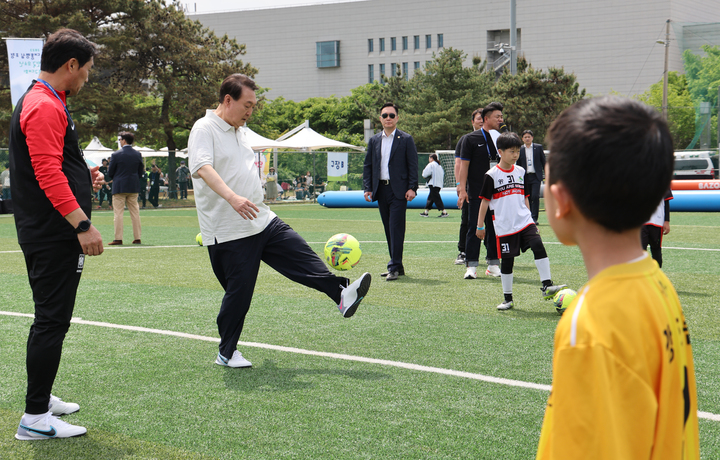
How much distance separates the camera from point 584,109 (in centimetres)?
140

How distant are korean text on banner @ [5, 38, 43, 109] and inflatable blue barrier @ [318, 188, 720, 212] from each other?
9767mm

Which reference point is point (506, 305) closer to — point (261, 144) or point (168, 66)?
point (261, 144)

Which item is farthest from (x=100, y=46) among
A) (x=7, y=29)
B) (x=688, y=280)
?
(x=688, y=280)

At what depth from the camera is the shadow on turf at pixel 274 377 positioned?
14.4 ft

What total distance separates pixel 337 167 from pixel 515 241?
24.9 metres

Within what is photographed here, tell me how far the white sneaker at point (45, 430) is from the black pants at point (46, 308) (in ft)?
0.20

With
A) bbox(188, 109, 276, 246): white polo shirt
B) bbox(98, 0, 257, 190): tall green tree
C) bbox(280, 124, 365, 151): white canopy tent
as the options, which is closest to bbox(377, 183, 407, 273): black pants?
bbox(188, 109, 276, 246): white polo shirt

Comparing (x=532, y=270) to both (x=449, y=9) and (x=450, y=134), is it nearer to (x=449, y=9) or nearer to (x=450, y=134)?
(x=450, y=134)

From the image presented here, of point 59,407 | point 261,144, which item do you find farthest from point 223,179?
point 261,144

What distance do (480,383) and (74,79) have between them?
298 centimetres

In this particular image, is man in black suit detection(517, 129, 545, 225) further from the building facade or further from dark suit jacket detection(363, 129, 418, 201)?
the building facade

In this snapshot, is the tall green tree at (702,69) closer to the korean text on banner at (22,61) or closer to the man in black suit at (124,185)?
the korean text on banner at (22,61)

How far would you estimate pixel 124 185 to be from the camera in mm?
13359

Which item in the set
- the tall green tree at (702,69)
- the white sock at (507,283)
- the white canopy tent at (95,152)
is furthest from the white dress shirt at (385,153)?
the tall green tree at (702,69)
